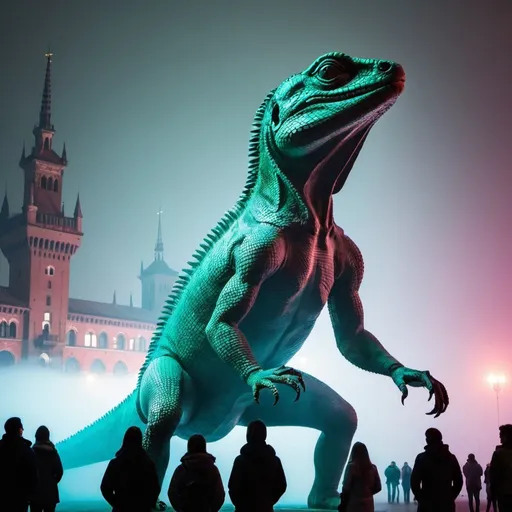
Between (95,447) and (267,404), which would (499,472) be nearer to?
(267,404)

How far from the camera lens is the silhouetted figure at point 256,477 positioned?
14.5 feet

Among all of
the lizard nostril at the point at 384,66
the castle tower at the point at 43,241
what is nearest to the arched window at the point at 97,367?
the castle tower at the point at 43,241

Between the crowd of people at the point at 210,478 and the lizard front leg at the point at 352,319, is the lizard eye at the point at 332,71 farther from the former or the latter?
the crowd of people at the point at 210,478

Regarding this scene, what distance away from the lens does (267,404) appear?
20.0ft

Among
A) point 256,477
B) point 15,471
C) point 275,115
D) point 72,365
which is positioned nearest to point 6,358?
point 72,365

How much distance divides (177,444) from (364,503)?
818cm

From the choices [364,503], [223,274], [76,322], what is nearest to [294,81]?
[223,274]

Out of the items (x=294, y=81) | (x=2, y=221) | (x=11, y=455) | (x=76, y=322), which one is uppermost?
(x=2, y=221)

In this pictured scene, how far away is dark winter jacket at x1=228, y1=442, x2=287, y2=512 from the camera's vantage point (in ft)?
14.5

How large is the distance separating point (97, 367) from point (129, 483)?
63012 mm

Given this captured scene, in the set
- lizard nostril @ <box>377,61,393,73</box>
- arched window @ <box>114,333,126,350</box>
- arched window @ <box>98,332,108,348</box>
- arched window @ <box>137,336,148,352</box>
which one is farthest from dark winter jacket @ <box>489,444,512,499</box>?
arched window @ <box>137,336,148,352</box>

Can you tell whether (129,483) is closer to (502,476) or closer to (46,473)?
(46,473)

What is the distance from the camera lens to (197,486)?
4.38 meters

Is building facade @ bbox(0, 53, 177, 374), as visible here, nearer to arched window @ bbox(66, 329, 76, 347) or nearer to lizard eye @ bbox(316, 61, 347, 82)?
arched window @ bbox(66, 329, 76, 347)
